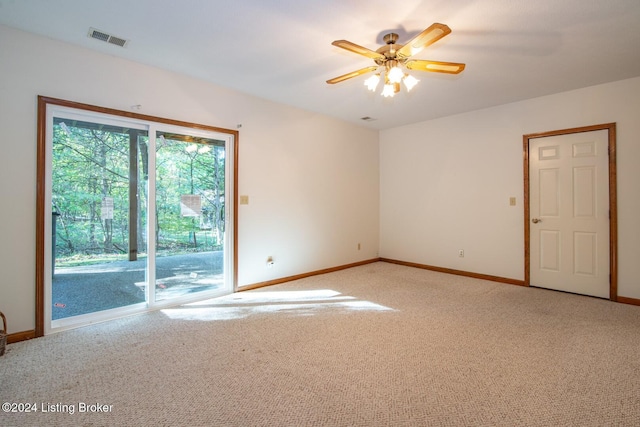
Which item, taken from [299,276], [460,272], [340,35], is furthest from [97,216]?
[460,272]

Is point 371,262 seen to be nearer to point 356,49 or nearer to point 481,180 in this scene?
point 481,180

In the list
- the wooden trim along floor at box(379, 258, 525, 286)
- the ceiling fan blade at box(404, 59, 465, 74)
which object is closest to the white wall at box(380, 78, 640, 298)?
the wooden trim along floor at box(379, 258, 525, 286)

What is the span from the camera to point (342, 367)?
2.17 meters

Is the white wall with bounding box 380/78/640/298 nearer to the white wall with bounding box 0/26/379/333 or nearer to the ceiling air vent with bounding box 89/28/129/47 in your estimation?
the white wall with bounding box 0/26/379/333

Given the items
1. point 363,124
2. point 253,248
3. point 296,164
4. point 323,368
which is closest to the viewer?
point 323,368

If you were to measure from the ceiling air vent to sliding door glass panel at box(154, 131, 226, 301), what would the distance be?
0.93 metres

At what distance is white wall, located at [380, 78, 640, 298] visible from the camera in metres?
3.59

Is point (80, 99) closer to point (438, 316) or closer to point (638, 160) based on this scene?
point (438, 316)

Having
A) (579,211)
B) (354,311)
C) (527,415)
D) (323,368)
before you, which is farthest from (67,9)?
(579,211)

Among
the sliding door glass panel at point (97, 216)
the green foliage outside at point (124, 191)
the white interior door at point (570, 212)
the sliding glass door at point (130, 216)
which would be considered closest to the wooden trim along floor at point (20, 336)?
the sliding glass door at point (130, 216)

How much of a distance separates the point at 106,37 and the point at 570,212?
5.55m

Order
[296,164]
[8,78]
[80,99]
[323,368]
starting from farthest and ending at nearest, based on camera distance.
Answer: [296,164], [80,99], [8,78], [323,368]

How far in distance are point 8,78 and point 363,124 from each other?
4602 mm

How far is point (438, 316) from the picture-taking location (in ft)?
10.3
